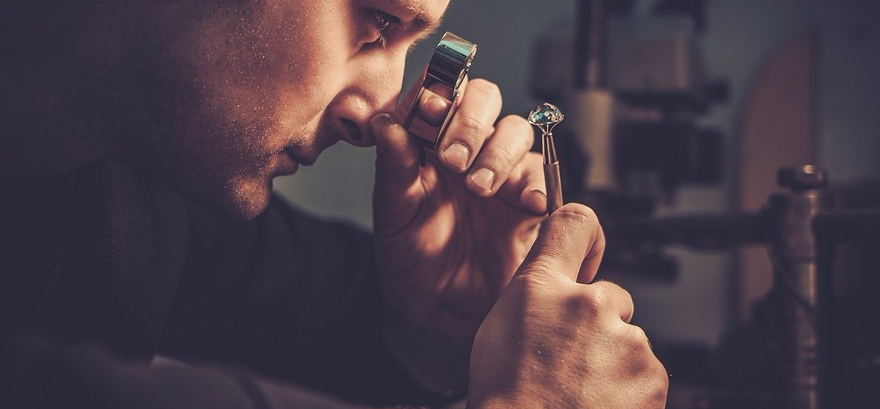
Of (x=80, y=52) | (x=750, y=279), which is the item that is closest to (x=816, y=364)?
(x=80, y=52)

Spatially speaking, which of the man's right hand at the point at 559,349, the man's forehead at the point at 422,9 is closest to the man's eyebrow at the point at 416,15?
the man's forehead at the point at 422,9

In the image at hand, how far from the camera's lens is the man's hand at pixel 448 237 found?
868 mm

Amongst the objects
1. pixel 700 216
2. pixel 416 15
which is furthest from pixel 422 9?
pixel 700 216

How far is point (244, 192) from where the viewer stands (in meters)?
0.89

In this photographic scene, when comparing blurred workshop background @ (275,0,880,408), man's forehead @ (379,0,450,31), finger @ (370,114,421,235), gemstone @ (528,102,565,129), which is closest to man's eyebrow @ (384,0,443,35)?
man's forehead @ (379,0,450,31)

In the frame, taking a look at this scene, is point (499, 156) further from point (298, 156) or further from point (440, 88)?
point (298, 156)

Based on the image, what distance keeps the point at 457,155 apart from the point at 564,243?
0.68 feet

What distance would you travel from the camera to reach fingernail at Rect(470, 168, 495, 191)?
792 mm

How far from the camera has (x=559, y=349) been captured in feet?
1.88

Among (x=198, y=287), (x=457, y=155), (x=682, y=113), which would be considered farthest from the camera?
(x=682, y=113)

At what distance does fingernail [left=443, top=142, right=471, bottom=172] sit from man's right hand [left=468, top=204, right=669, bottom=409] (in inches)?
7.6

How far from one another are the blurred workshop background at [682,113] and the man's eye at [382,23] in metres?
0.63

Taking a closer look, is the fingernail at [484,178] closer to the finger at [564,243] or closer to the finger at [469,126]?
the finger at [469,126]

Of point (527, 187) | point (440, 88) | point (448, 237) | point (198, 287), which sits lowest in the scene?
point (198, 287)
